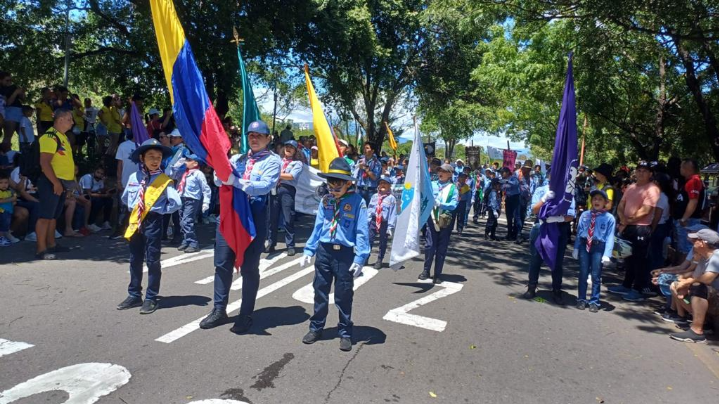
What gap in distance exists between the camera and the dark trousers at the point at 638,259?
744 centimetres

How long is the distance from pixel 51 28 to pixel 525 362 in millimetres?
15839

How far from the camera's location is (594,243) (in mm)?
6637

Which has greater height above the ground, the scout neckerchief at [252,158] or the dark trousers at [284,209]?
the scout neckerchief at [252,158]

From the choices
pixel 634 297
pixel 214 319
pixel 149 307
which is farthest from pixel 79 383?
pixel 634 297

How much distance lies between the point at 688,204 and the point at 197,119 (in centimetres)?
701

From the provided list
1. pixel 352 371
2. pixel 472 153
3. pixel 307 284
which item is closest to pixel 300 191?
pixel 307 284

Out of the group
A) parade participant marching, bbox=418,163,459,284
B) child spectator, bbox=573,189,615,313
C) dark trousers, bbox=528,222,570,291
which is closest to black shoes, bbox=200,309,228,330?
parade participant marching, bbox=418,163,459,284

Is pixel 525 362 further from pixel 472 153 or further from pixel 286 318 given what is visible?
pixel 472 153

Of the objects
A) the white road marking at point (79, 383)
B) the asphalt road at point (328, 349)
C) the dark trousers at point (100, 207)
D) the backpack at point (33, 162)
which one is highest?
the backpack at point (33, 162)

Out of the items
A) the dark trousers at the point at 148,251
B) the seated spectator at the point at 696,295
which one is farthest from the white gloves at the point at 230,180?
the seated spectator at the point at 696,295

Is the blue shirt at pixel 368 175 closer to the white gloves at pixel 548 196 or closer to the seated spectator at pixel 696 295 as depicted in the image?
the white gloves at pixel 548 196

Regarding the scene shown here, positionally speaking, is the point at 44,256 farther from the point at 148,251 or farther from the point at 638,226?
the point at 638,226

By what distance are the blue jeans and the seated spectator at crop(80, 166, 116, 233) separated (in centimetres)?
909

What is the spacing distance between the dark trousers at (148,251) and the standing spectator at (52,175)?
2.62 meters
